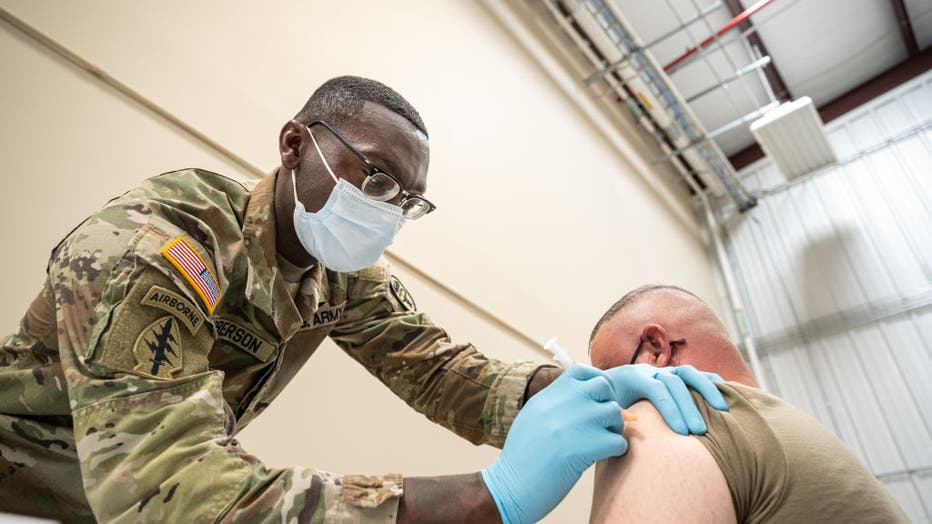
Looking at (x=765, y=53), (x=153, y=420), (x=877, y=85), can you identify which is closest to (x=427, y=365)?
(x=153, y=420)

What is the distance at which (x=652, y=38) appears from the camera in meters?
4.80

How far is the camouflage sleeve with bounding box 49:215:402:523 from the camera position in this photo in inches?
26.3

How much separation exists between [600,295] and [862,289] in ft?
8.41

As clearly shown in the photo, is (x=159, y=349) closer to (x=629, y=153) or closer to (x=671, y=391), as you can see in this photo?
(x=671, y=391)

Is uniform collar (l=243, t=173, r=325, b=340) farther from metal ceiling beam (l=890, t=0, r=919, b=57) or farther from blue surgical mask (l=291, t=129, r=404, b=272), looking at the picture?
metal ceiling beam (l=890, t=0, r=919, b=57)

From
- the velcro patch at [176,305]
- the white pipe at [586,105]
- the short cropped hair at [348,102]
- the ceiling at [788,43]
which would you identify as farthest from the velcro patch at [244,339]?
the ceiling at [788,43]

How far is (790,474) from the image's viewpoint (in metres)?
0.80

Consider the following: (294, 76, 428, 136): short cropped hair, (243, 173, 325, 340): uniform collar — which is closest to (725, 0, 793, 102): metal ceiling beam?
(294, 76, 428, 136): short cropped hair

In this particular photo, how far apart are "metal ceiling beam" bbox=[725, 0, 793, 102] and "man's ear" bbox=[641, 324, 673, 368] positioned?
4167 millimetres

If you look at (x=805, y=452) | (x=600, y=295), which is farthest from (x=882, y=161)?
(x=805, y=452)

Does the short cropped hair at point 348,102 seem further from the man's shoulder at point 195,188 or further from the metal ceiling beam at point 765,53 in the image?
the metal ceiling beam at point 765,53

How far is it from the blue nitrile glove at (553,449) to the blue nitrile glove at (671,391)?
0.08m

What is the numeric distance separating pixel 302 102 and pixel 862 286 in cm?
452

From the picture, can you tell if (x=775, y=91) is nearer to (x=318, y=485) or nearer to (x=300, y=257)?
(x=300, y=257)
